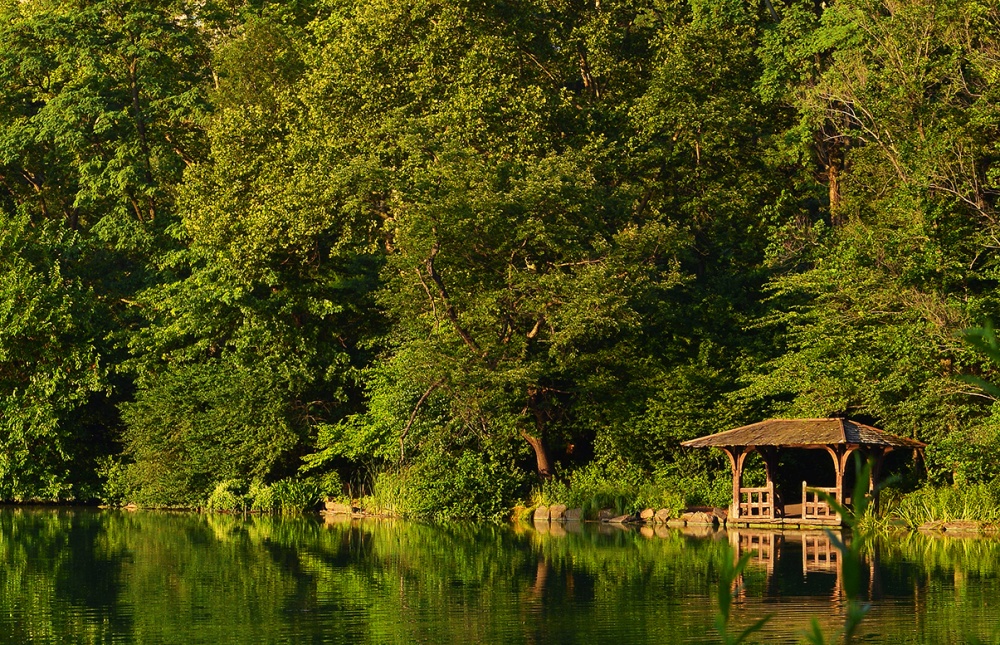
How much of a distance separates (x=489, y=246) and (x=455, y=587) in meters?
16.6

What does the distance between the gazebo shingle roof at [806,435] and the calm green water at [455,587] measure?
85.2 inches

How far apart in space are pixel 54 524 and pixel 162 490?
7160mm

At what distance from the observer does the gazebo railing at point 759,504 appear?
33.1 metres

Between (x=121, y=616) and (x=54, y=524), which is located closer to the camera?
(x=121, y=616)

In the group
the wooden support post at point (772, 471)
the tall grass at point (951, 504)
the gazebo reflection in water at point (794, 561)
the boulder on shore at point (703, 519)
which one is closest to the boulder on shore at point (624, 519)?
the boulder on shore at point (703, 519)

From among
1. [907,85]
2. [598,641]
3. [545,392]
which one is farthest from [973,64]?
[598,641]

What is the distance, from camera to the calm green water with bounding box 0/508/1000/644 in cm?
1614

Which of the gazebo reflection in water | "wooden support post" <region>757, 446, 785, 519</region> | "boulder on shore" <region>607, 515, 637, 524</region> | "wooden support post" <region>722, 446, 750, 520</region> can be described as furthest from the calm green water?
"boulder on shore" <region>607, 515, 637, 524</region>

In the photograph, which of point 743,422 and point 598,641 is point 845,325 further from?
point 598,641

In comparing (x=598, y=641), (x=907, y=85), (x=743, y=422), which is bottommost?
(x=598, y=641)

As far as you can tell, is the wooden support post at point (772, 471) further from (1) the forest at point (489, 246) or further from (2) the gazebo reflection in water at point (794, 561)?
(1) the forest at point (489, 246)

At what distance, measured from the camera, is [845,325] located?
33.8 m

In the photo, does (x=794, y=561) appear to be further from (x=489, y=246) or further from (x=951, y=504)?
(x=489, y=246)

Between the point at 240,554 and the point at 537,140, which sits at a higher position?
the point at 537,140
